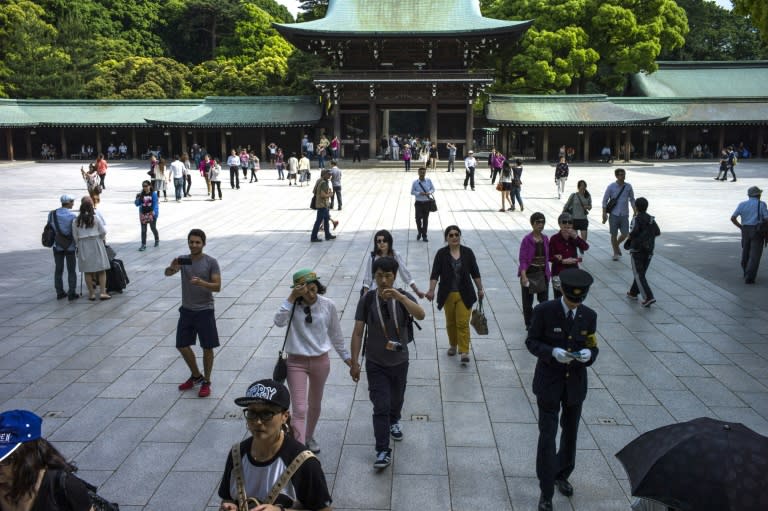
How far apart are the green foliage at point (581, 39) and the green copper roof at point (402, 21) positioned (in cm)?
625

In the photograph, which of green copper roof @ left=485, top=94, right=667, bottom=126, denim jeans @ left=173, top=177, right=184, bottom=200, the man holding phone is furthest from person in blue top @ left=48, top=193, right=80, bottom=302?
green copper roof @ left=485, top=94, right=667, bottom=126

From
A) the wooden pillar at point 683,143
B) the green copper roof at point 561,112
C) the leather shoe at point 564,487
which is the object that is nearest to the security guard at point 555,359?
the leather shoe at point 564,487

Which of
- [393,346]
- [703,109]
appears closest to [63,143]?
[703,109]

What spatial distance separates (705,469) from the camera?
8.86 feet

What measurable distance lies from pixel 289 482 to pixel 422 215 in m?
12.5

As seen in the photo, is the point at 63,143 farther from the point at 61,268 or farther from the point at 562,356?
the point at 562,356

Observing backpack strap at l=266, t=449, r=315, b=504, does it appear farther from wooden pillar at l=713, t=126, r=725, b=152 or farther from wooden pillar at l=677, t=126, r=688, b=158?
wooden pillar at l=713, t=126, r=725, b=152

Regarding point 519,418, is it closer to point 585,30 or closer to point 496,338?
point 496,338

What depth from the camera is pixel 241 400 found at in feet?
10.5

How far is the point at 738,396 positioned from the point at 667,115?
39.5m

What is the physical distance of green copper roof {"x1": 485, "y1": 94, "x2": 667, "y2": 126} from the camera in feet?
133

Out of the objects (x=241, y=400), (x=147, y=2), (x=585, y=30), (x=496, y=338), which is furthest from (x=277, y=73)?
(x=241, y=400)

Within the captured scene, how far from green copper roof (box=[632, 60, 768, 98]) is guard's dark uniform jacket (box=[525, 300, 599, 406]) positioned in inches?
1881

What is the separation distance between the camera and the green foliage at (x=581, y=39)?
45.3 metres
